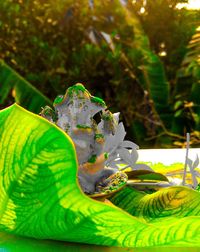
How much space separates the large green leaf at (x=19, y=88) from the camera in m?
4.63

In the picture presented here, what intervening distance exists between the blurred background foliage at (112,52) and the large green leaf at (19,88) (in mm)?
898

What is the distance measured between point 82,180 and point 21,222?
154 millimetres

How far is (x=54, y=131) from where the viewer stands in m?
0.40

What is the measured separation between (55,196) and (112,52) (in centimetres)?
522

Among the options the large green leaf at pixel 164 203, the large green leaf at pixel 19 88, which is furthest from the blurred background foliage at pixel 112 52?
the large green leaf at pixel 164 203

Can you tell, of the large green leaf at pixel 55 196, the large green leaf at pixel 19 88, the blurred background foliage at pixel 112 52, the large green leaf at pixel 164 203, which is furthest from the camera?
the blurred background foliage at pixel 112 52

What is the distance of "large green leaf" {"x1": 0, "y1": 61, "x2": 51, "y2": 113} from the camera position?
182 inches

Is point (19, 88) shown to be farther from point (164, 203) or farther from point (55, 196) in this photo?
point (55, 196)

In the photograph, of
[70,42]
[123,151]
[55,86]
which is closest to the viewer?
[123,151]

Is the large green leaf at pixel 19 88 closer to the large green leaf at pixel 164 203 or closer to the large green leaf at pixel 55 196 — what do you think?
the large green leaf at pixel 164 203

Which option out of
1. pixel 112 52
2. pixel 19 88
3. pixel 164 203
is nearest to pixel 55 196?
pixel 164 203

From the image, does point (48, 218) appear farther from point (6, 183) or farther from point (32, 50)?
point (32, 50)

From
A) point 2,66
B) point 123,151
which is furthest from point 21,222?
point 2,66

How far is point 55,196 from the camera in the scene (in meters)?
0.43
